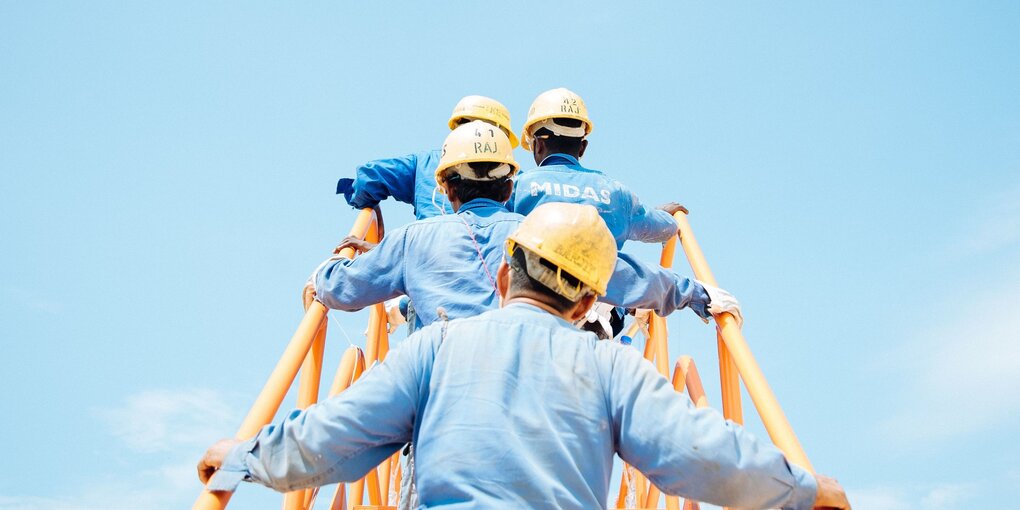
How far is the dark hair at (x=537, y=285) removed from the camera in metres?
2.36

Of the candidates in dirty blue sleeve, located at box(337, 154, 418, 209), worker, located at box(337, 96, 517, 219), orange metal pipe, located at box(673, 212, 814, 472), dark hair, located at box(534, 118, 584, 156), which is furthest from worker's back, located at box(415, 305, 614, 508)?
dirty blue sleeve, located at box(337, 154, 418, 209)

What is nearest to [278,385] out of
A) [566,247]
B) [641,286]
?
[566,247]

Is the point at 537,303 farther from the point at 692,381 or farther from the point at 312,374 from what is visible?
the point at 692,381

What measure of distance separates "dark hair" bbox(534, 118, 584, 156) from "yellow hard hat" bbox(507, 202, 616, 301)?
9.36 ft

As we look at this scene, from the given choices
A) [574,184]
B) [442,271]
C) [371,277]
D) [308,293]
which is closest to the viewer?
[442,271]

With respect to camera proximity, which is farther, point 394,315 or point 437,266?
point 394,315

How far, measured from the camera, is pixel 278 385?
324 centimetres

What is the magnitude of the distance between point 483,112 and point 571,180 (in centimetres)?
97

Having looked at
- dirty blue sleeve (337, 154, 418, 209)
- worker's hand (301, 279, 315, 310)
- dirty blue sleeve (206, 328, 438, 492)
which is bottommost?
dirty blue sleeve (206, 328, 438, 492)

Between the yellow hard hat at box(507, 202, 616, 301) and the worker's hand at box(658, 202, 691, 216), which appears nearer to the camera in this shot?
the yellow hard hat at box(507, 202, 616, 301)

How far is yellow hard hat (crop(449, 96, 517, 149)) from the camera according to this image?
18.1 feet

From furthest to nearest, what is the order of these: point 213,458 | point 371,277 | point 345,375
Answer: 1. point 345,375
2. point 371,277
3. point 213,458

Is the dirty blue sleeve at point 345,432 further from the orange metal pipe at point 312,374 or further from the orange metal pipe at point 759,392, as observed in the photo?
the orange metal pipe at point 312,374

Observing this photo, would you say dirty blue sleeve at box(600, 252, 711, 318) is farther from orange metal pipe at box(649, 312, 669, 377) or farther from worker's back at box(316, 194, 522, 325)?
orange metal pipe at box(649, 312, 669, 377)
